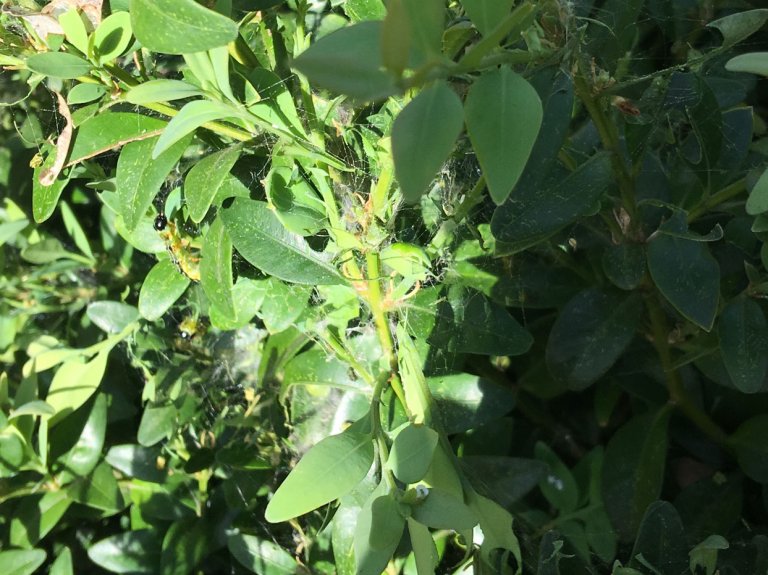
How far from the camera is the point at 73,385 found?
111cm

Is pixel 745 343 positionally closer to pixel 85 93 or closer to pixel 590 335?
pixel 590 335

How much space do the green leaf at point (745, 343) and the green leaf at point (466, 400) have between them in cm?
23

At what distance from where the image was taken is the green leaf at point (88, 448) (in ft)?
3.74

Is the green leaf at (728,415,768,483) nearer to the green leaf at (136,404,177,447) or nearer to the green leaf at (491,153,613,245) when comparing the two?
the green leaf at (491,153,613,245)

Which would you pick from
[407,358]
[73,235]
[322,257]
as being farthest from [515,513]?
[73,235]

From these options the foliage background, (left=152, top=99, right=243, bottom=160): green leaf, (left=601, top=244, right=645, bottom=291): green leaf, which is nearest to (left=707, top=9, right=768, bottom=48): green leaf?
the foliage background

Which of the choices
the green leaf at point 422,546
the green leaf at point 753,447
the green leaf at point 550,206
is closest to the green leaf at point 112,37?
the green leaf at point 550,206

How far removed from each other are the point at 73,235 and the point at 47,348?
0.18m

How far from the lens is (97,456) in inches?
45.1

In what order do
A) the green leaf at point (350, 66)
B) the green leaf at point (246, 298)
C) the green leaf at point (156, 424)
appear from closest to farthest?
the green leaf at point (350, 66)
the green leaf at point (246, 298)
the green leaf at point (156, 424)

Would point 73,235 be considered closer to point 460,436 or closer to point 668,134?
point 460,436

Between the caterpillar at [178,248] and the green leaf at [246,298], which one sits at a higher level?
the caterpillar at [178,248]

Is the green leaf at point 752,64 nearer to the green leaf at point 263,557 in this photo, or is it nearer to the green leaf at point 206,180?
the green leaf at point 206,180

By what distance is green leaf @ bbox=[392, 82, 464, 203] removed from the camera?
18.3 inches
